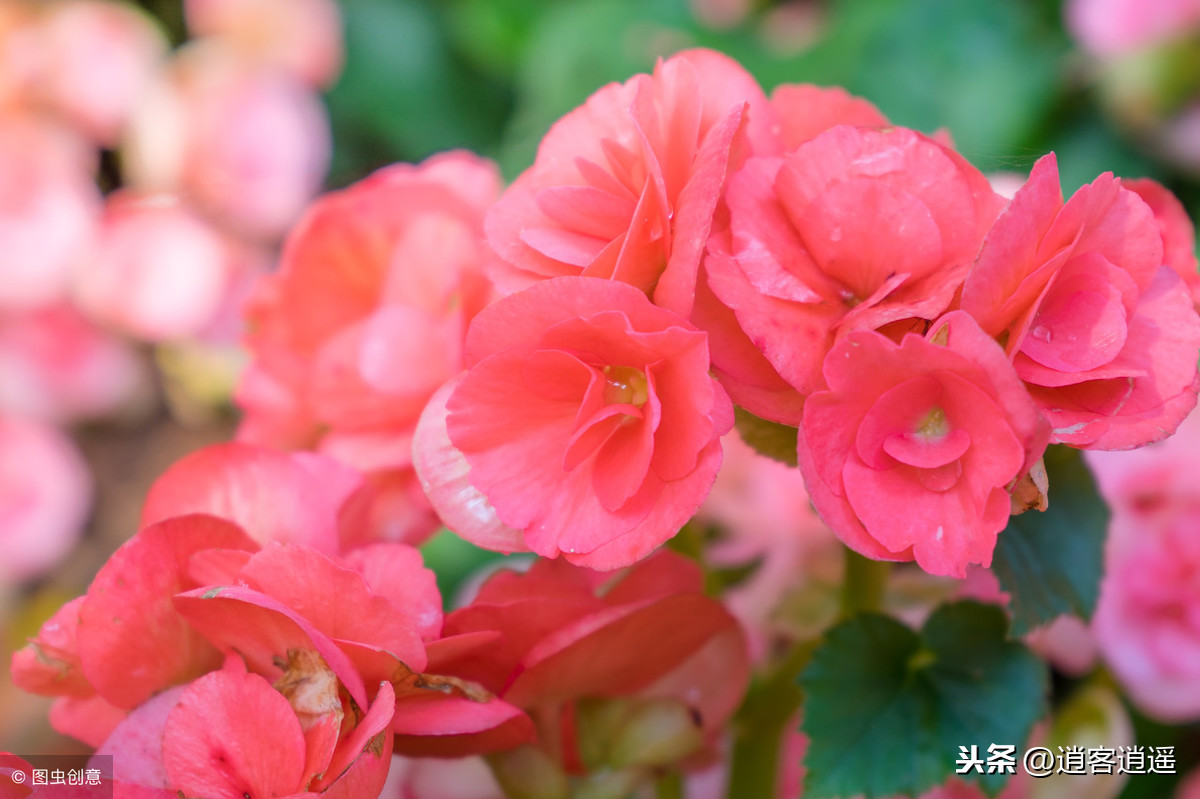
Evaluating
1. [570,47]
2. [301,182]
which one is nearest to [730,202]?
[570,47]

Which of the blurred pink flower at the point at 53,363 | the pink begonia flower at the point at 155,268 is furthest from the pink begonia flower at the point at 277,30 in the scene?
the blurred pink flower at the point at 53,363

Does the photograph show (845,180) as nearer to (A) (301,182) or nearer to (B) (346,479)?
(B) (346,479)

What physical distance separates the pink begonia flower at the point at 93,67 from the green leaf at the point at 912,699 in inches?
38.2

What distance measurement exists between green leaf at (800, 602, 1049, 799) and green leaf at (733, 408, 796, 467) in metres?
0.09

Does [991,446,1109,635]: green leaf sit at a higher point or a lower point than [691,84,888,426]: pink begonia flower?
lower

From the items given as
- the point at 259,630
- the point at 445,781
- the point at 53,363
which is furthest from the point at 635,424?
the point at 53,363

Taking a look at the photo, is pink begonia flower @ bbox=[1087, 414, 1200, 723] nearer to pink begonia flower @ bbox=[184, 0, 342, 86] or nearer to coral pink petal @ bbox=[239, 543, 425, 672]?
coral pink petal @ bbox=[239, 543, 425, 672]

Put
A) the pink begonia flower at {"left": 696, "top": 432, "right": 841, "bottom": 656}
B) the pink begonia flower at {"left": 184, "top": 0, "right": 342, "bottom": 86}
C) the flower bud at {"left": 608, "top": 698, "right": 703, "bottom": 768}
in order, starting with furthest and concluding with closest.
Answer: the pink begonia flower at {"left": 184, "top": 0, "right": 342, "bottom": 86} < the pink begonia flower at {"left": 696, "top": 432, "right": 841, "bottom": 656} < the flower bud at {"left": 608, "top": 698, "right": 703, "bottom": 768}

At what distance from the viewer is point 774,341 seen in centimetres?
27

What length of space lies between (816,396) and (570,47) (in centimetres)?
71

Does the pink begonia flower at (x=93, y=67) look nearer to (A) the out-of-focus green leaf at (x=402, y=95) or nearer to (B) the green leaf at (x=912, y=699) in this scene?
(A) the out-of-focus green leaf at (x=402, y=95)

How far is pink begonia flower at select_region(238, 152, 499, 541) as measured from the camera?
15.7 inches

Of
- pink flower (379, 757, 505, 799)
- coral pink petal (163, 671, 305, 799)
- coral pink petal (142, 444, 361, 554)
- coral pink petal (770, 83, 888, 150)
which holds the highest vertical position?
coral pink petal (770, 83, 888, 150)

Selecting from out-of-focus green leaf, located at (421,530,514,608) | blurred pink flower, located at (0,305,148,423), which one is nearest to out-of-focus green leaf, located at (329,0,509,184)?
blurred pink flower, located at (0,305,148,423)
